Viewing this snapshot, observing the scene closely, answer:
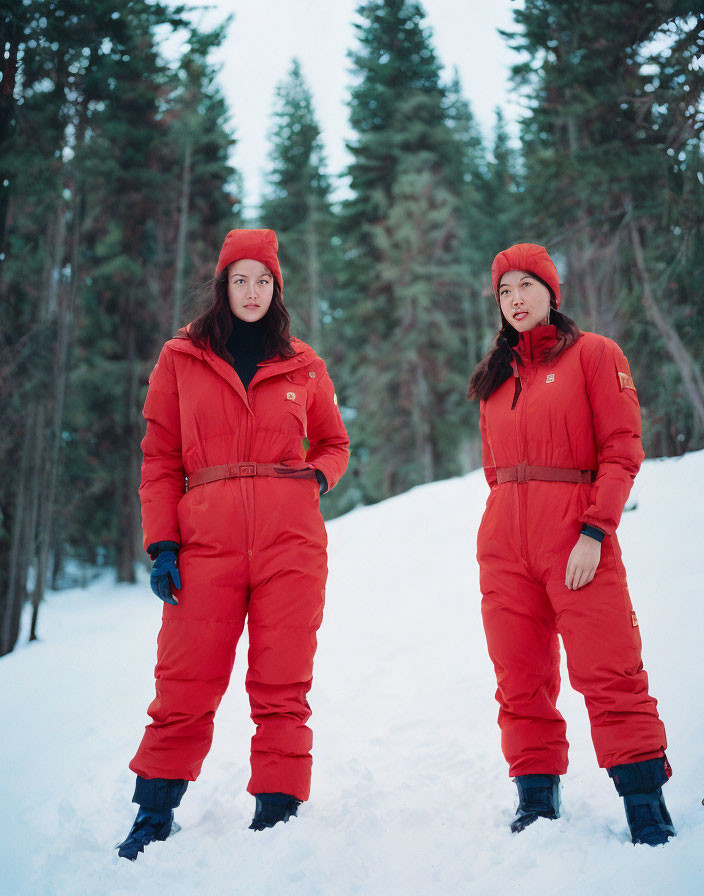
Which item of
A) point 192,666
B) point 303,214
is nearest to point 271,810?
point 192,666

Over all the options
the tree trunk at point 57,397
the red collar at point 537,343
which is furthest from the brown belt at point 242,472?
the tree trunk at point 57,397

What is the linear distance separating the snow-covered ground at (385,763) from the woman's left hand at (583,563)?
825mm

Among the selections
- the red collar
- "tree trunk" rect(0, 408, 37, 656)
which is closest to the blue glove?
the red collar

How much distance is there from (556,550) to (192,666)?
4.63 ft

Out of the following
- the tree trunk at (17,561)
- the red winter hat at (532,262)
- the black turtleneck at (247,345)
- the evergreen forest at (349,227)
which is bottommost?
the tree trunk at (17,561)

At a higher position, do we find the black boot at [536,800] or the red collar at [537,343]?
the red collar at [537,343]

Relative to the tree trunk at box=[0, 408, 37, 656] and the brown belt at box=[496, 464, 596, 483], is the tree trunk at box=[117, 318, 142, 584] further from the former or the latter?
the brown belt at box=[496, 464, 596, 483]

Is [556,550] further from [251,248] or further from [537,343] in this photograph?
[251,248]

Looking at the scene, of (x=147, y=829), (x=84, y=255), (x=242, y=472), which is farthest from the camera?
(x=84, y=255)

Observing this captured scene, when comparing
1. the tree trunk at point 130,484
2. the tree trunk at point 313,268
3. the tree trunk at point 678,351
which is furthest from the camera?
the tree trunk at point 313,268

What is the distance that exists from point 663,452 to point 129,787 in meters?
7.71

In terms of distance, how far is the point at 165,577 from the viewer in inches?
101

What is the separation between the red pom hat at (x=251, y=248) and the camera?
2865mm

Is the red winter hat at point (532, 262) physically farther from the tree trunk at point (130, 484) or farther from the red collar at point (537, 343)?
the tree trunk at point (130, 484)
